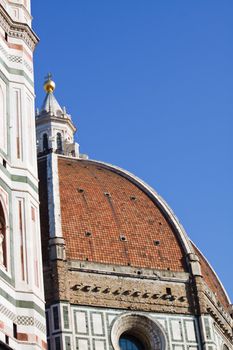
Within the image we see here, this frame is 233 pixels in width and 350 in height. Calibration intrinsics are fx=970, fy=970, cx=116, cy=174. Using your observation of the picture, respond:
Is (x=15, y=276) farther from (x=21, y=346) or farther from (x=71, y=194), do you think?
(x=71, y=194)

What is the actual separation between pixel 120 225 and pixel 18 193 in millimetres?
28151

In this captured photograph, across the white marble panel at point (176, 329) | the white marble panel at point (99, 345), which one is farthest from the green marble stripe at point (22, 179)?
the white marble panel at point (176, 329)

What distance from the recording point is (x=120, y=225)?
39.2 meters

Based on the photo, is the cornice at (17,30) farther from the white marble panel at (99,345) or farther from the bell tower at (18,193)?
the white marble panel at (99,345)

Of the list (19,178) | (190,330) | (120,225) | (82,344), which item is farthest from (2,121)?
(120,225)

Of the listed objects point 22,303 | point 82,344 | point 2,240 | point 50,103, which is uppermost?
point 50,103

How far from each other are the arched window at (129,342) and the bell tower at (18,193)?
24433 mm

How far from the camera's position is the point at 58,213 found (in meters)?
37.4

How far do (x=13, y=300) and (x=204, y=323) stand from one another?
27306 millimetres

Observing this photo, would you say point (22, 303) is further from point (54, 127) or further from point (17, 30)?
point (54, 127)

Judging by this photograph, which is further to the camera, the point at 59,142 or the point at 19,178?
the point at 59,142

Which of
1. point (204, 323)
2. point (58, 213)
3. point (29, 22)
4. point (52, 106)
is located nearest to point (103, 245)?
point (58, 213)

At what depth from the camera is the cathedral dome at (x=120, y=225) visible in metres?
37.4

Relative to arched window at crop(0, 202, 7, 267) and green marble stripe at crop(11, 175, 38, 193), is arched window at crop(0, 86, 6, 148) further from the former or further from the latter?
arched window at crop(0, 202, 7, 267)
